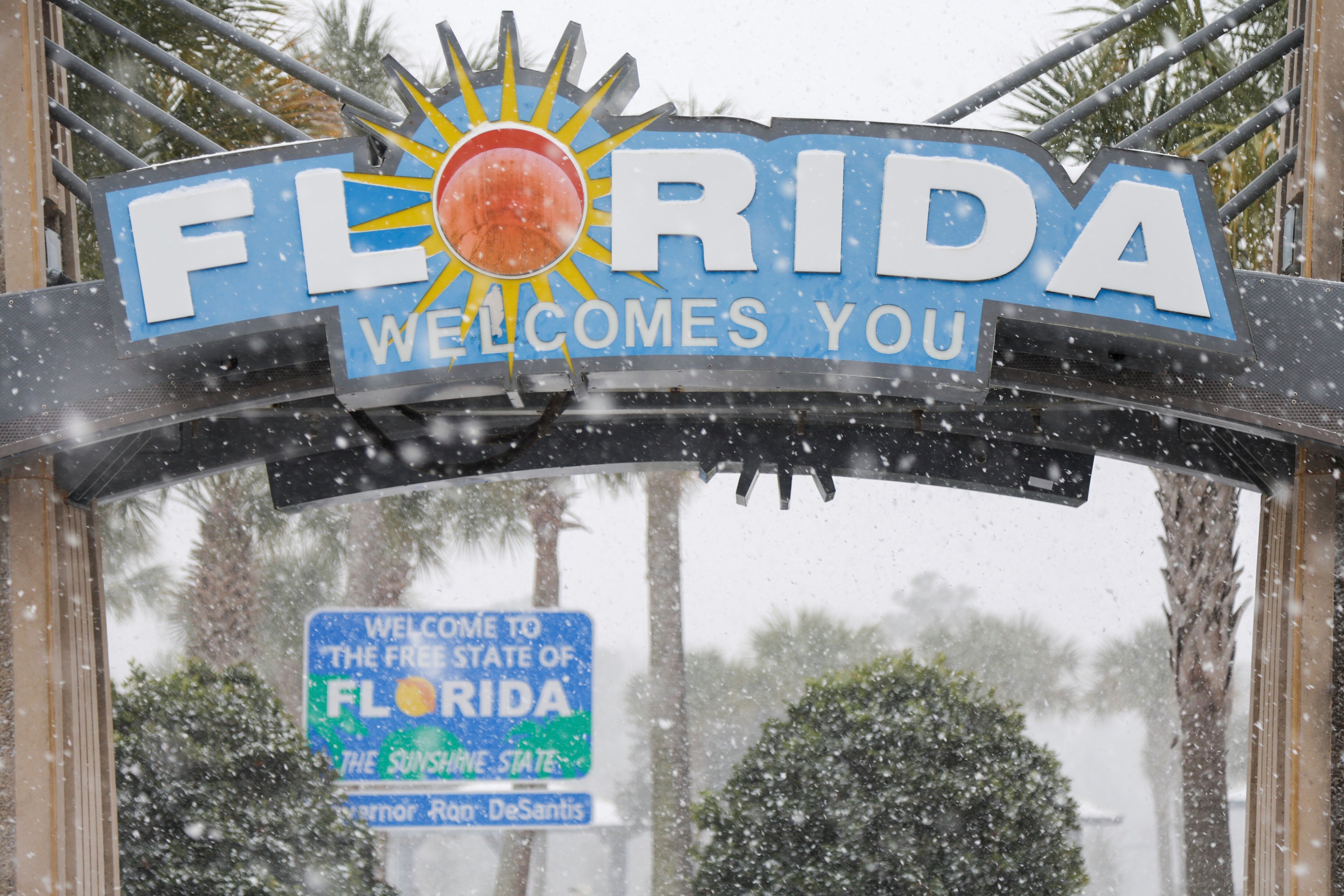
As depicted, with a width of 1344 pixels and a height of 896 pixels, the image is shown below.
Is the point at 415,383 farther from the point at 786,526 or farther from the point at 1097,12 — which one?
the point at 786,526

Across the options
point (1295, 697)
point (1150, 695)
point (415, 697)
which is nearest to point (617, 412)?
point (1295, 697)

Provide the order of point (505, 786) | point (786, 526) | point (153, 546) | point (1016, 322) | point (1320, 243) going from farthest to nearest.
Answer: point (786, 526) → point (153, 546) → point (505, 786) → point (1320, 243) → point (1016, 322)

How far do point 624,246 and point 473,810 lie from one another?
6.43 meters

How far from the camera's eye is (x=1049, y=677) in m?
46.1

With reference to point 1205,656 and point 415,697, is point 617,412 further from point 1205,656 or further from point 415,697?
point 1205,656

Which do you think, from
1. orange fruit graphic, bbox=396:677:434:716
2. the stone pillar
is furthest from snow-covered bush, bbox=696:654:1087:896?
the stone pillar

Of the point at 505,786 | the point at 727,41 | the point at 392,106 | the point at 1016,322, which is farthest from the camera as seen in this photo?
the point at 727,41

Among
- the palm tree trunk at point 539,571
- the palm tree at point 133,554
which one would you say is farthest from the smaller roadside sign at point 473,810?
the palm tree trunk at point 539,571

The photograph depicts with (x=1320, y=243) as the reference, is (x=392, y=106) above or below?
above

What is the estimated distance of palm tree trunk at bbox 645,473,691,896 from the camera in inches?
586

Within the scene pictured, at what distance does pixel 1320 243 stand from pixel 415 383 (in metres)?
3.40

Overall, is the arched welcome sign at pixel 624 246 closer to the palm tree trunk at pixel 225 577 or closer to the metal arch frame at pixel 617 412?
the metal arch frame at pixel 617 412

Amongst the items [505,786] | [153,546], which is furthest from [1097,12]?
[153,546]

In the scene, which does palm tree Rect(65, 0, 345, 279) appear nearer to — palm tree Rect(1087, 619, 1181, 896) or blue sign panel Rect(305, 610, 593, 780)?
blue sign panel Rect(305, 610, 593, 780)
